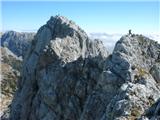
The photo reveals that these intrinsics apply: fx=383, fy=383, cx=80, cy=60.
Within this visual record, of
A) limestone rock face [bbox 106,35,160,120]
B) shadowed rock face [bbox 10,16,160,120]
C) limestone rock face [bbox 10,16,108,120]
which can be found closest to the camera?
limestone rock face [bbox 106,35,160,120]

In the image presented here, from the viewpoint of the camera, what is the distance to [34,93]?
9688 centimetres

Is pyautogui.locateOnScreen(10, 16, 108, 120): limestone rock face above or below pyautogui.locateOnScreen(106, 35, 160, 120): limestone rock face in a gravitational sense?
below

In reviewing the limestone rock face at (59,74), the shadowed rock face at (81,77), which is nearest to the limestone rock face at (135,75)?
the shadowed rock face at (81,77)

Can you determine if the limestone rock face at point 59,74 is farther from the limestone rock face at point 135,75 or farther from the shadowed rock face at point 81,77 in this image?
the limestone rock face at point 135,75

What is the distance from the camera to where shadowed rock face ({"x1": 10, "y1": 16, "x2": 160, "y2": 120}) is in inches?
1897

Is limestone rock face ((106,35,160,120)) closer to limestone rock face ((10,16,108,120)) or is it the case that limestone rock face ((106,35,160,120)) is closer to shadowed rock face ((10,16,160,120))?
shadowed rock face ((10,16,160,120))

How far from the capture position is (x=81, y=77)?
83.6 metres

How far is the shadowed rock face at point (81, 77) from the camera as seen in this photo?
48178 mm

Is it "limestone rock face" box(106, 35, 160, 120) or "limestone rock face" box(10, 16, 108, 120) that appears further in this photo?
"limestone rock face" box(10, 16, 108, 120)

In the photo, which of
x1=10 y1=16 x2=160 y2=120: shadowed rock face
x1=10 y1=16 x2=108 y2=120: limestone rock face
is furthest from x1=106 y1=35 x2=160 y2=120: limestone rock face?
x1=10 y1=16 x2=108 y2=120: limestone rock face

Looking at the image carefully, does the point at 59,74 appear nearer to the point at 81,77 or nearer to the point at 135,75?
the point at 81,77

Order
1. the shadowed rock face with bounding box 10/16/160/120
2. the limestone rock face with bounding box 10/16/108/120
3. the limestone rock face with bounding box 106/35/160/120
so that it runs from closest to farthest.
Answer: the limestone rock face with bounding box 106/35/160/120 < the shadowed rock face with bounding box 10/16/160/120 < the limestone rock face with bounding box 10/16/108/120

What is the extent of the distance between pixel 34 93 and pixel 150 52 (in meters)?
34.0

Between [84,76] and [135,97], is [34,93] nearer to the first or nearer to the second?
[84,76]
